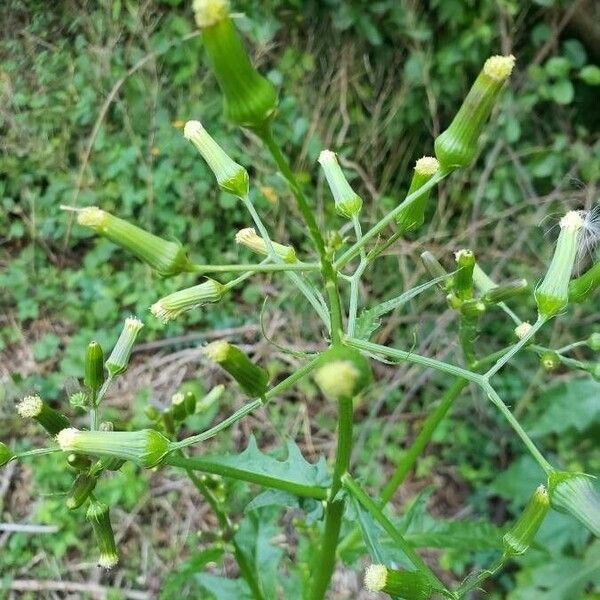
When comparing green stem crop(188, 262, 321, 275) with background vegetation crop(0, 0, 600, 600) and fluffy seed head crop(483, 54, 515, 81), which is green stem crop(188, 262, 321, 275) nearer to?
fluffy seed head crop(483, 54, 515, 81)

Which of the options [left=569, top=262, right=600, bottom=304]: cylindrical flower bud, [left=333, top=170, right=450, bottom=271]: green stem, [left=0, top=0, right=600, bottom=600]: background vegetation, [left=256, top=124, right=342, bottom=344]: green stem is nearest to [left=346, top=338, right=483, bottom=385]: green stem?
[left=256, top=124, right=342, bottom=344]: green stem

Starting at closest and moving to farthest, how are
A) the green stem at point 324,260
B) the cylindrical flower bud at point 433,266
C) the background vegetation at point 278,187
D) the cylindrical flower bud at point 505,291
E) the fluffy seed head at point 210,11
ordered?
1. the fluffy seed head at point 210,11
2. the green stem at point 324,260
3. the cylindrical flower bud at point 505,291
4. the cylindrical flower bud at point 433,266
5. the background vegetation at point 278,187

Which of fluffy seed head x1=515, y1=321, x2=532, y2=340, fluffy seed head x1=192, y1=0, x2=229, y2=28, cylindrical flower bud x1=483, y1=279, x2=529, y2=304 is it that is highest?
fluffy seed head x1=192, y1=0, x2=229, y2=28

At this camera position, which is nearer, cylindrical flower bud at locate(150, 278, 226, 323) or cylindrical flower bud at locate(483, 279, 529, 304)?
cylindrical flower bud at locate(150, 278, 226, 323)

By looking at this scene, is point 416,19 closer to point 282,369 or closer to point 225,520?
point 282,369

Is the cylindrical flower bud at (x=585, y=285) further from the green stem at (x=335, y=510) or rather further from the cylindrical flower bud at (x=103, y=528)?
the cylindrical flower bud at (x=103, y=528)

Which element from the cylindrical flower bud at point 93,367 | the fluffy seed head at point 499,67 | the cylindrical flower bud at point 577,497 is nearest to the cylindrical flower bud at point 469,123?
the fluffy seed head at point 499,67

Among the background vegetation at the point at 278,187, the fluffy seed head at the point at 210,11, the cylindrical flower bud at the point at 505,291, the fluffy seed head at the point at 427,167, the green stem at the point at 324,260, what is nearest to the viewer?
the fluffy seed head at the point at 210,11
